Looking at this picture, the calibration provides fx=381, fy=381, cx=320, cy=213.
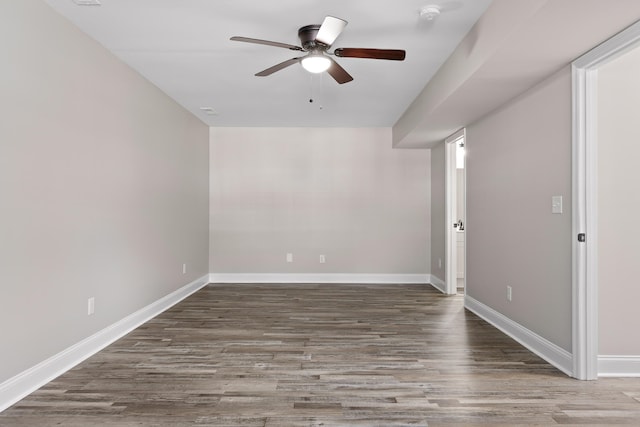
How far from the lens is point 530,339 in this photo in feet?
9.92

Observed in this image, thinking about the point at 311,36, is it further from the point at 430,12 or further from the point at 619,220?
the point at 619,220

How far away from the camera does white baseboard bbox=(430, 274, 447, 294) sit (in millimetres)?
5297

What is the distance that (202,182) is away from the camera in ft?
18.6

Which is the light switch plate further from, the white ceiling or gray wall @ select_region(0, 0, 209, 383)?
gray wall @ select_region(0, 0, 209, 383)

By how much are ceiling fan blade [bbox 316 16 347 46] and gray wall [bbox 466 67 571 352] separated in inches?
62.4

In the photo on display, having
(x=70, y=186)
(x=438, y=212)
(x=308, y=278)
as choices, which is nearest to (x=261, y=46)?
(x=70, y=186)

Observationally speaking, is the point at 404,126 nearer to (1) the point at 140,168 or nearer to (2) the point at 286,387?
(1) the point at 140,168

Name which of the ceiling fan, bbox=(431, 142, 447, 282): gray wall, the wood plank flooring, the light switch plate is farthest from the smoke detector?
bbox=(431, 142, 447, 282): gray wall

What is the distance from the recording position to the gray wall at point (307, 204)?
19.7 ft

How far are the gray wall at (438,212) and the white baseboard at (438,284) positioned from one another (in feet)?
0.13

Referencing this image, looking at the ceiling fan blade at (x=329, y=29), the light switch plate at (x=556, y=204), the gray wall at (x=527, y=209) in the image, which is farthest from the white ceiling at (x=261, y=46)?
Result: the light switch plate at (x=556, y=204)

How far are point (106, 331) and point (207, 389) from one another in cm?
131

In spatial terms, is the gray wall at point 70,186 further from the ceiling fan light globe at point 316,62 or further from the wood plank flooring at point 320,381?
the ceiling fan light globe at point 316,62

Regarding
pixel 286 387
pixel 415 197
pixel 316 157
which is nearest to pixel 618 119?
pixel 286 387
